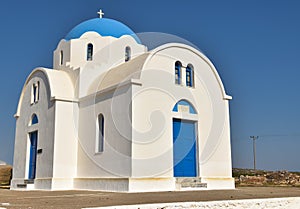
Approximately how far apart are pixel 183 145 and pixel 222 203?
25.4 ft

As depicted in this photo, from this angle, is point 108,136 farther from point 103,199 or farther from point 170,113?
point 103,199

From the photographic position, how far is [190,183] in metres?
15.8

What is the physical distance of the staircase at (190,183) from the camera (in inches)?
604

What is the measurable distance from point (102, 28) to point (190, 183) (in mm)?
10668

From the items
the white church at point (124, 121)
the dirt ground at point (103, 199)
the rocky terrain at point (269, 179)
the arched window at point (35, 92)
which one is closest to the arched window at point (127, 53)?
the white church at point (124, 121)

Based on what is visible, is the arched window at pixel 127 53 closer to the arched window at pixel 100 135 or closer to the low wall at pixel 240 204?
the arched window at pixel 100 135

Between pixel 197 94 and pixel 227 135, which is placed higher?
pixel 197 94

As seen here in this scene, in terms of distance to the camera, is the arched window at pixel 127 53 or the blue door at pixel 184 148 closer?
the blue door at pixel 184 148

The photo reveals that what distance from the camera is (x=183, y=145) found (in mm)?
16484

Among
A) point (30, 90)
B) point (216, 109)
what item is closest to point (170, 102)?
point (216, 109)

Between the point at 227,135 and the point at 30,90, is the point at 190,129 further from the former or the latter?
the point at 30,90

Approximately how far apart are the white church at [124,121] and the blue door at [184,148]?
0.04 m

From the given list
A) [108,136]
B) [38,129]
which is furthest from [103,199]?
[38,129]

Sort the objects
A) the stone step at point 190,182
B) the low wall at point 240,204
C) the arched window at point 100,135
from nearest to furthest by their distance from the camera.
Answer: the low wall at point 240,204 < the stone step at point 190,182 < the arched window at point 100,135
